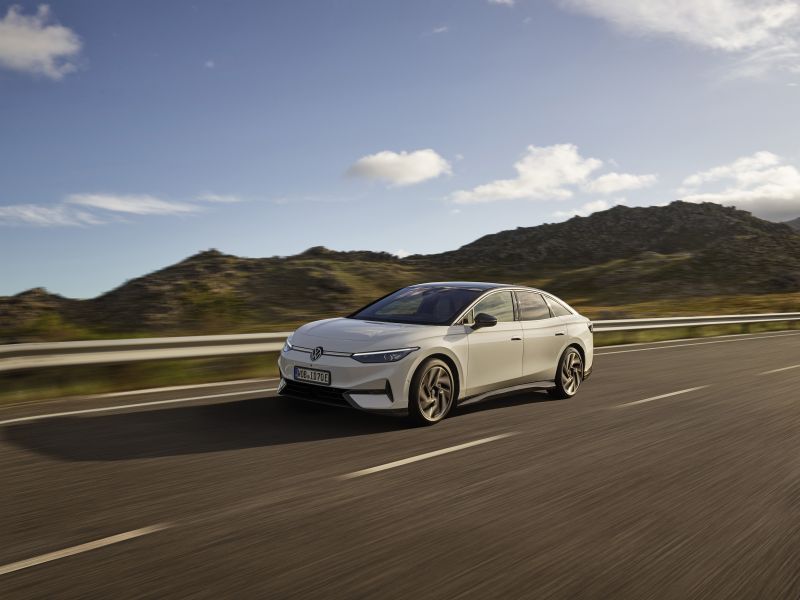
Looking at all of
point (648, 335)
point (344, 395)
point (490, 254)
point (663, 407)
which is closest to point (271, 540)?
point (344, 395)

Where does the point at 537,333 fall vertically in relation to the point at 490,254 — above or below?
below

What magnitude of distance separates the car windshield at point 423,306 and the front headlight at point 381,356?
2.68ft

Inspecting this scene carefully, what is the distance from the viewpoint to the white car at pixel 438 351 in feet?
21.5

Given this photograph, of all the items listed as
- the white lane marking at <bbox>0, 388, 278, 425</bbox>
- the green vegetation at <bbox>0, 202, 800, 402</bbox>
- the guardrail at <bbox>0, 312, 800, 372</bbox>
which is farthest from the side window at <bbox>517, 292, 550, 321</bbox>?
the green vegetation at <bbox>0, 202, 800, 402</bbox>

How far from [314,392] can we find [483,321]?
2.02m

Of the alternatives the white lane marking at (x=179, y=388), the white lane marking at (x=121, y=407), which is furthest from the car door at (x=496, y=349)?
the white lane marking at (x=179, y=388)

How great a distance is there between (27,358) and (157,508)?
461 cm

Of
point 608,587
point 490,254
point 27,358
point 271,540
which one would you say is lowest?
point 608,587

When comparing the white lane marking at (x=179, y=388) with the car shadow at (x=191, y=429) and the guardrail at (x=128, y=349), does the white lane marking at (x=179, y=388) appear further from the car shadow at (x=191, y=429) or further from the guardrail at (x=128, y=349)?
the car shadow at (x=191, y=429)

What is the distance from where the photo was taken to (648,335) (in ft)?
68.6

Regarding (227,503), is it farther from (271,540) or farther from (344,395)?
(344,395)

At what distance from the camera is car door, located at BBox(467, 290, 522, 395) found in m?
7.41

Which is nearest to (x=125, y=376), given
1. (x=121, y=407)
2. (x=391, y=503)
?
(x=121, y=407)

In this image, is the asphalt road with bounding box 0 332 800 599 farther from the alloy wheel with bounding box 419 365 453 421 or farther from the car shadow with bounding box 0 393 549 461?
the alloy wheel with bounding box 419 365 453 421
